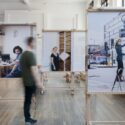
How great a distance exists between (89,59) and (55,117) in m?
1.68

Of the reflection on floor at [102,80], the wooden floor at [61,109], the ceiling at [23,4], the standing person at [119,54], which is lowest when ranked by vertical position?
the wooden floor at [61,109]

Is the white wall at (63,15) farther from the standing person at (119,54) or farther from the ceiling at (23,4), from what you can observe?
the standing person at (119,54)

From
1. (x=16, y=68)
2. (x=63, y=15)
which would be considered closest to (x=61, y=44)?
(x=16, y=68)

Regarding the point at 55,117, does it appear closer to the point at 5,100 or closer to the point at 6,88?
the point at 5,100

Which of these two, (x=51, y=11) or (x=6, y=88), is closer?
(x=6, y=88)

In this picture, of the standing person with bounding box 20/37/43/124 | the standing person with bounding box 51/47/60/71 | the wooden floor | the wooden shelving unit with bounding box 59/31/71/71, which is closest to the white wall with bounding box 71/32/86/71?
the wooden shelving unit with bounding box 59/31/71/71

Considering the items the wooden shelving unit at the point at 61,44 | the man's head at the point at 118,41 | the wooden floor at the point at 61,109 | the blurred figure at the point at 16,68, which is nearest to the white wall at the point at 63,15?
the wooden shelving unit at the point at 61,44

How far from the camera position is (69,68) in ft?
30.3

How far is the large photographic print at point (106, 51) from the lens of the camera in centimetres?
493

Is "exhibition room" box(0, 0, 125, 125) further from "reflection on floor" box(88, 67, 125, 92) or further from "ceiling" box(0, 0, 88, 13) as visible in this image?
"ceiling" box(0, 0, 88, 13)

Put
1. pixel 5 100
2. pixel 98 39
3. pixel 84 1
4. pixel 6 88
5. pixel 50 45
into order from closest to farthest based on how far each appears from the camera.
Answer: pixel 98 39 → pixel 5 100 → pixel 50 45 → pixel 6 88 → pixel 84 1

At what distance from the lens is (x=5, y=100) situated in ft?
27.1

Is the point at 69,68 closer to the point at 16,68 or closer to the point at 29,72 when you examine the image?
the point at 16,68

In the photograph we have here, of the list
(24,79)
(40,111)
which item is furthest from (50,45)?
(24,79)
